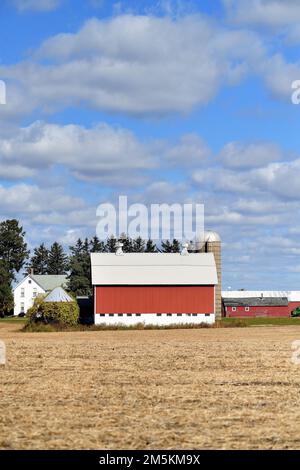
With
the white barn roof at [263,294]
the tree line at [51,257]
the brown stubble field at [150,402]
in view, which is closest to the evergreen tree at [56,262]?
the tree line at [51,257]

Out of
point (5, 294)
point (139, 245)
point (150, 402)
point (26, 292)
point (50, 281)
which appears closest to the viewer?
point (150, 402)

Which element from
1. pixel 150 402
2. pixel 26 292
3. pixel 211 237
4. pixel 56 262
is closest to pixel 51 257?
pixel 56 262

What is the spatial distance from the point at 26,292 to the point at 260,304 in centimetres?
3732

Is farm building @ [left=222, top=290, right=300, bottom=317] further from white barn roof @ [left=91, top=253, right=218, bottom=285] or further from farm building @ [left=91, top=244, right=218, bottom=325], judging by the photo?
farm building @ [left=91, top=244, right=218, bottom=325]

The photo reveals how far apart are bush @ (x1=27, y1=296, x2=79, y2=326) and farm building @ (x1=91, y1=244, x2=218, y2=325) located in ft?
13.0

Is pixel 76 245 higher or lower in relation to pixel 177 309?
higher

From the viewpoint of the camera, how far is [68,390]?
18328 mm

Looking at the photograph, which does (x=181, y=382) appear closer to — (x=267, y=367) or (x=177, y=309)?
(x=267, y=367)

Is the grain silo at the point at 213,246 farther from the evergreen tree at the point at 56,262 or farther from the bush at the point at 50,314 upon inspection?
the evergreen tree at the point at 56,262

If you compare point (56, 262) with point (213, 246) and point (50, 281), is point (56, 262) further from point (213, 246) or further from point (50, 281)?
point (213, 246)

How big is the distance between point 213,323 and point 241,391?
144 ft

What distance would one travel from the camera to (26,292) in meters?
125
